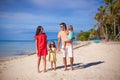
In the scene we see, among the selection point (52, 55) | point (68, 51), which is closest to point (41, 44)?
point (52, 55)

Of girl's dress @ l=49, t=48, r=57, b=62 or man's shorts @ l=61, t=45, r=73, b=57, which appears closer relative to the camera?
man's shorts @ l=61, t=45, r=73, b=57

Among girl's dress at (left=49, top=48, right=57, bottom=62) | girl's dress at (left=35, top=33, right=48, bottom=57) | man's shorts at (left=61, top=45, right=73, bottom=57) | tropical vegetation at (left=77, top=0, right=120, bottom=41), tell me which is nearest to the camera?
girl's dress at (left=35, top=33, right=48, bottom=57)

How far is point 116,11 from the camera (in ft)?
106

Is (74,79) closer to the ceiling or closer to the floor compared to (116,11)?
closer to the floor

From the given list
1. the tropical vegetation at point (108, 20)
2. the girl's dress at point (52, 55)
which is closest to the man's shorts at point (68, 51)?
the girl's dress at point (52, 55)

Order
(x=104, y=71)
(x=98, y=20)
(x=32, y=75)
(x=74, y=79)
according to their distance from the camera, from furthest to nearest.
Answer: (x=98, y=20) < (x=104, y=71) < (x=32, y=75) < (x=74, y=79)

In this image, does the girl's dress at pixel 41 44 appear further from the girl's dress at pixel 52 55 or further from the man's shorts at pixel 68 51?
the man's shorts at pixel 68 51

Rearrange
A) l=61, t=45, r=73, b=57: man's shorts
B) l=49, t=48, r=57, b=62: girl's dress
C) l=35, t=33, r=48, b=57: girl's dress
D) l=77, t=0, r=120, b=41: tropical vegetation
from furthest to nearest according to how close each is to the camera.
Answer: l=77, t=0, r=120, b=41: tropical vegetation → l=49, t=48, r=57, b=62: girl's dress → l=61, t=45, r=73, b=57: man's shorts → l=35, t=33, r=48, b=57: girl's dress

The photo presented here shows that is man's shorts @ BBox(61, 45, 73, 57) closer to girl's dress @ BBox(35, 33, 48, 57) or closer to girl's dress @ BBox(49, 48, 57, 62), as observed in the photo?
girl's dress @ BBox(49, 48, 57, 62)

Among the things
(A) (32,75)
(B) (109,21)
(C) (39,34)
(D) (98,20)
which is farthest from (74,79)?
(D) (98,20)

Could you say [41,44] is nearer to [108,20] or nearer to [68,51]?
[68,51]

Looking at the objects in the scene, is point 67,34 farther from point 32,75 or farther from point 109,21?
point 109,21

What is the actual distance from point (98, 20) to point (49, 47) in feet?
100

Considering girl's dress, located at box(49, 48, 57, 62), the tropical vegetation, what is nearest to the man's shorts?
girl's dress, located at box(49, 48, 57, 62)
